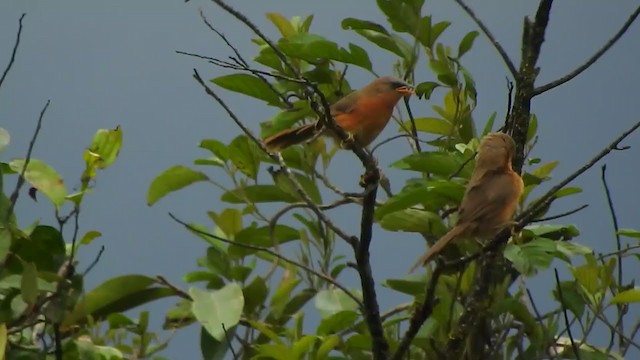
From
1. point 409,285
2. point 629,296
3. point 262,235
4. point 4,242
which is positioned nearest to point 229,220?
point 262,235

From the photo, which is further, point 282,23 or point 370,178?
point 282,23

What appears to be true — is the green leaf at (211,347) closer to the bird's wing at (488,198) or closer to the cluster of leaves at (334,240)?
the cluster of leaves at (334,240)

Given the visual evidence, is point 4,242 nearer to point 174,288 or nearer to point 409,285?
point 174,288

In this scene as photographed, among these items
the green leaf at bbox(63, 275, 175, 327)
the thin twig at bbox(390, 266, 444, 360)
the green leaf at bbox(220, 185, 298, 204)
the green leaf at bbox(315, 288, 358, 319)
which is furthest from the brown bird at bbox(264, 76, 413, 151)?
the thin twig at bbox(390, 266, 444, 360)

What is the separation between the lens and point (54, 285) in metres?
0.88

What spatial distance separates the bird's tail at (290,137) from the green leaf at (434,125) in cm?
17

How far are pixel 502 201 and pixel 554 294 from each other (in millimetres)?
259

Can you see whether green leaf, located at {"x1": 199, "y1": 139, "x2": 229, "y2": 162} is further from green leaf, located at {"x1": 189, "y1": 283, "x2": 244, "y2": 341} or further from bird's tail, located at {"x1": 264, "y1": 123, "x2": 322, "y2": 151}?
green leaf, located at {"x1": 189, "y1": 283, "x2": 244, "y2": 341}

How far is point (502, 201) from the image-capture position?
33.6 inches

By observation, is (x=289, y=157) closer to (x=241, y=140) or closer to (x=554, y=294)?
(x=241, y=140)

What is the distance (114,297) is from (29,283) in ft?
0.60

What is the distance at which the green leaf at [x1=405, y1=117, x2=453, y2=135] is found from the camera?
1.19 metres

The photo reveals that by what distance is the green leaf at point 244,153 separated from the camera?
109 cm

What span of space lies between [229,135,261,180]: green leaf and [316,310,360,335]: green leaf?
0.21 metres
